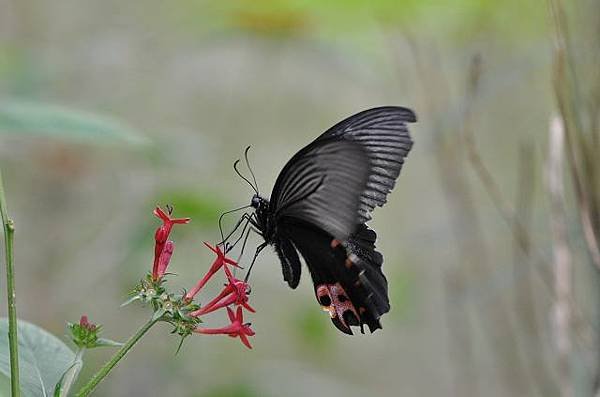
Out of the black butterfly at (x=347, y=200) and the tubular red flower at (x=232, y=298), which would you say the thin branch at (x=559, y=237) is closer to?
the black butterfly at (x=347, y=200)

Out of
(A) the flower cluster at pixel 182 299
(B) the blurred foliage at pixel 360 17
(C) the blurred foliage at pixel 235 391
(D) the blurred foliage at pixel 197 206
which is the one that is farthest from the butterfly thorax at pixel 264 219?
(C) the blurred foliage at pixel 235 391

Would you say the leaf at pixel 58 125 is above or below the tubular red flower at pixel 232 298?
above

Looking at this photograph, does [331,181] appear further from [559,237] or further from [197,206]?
[197,206]

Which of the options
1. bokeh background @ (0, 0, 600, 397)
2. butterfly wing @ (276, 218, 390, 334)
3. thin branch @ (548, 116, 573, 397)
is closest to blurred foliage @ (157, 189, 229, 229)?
bokeh background @ (0, 0, 600, 397)

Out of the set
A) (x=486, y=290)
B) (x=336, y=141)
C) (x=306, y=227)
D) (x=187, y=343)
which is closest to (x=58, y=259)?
(x=187, y=343)

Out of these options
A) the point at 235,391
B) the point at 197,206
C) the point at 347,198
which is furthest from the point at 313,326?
the point at 347,198

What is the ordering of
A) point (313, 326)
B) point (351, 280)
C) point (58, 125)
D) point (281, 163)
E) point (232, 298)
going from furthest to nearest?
1. point (281, 163)
2. point (313, 326)
3. point (58, 125)
4. point (351, 280)
5. point (232, 298)
